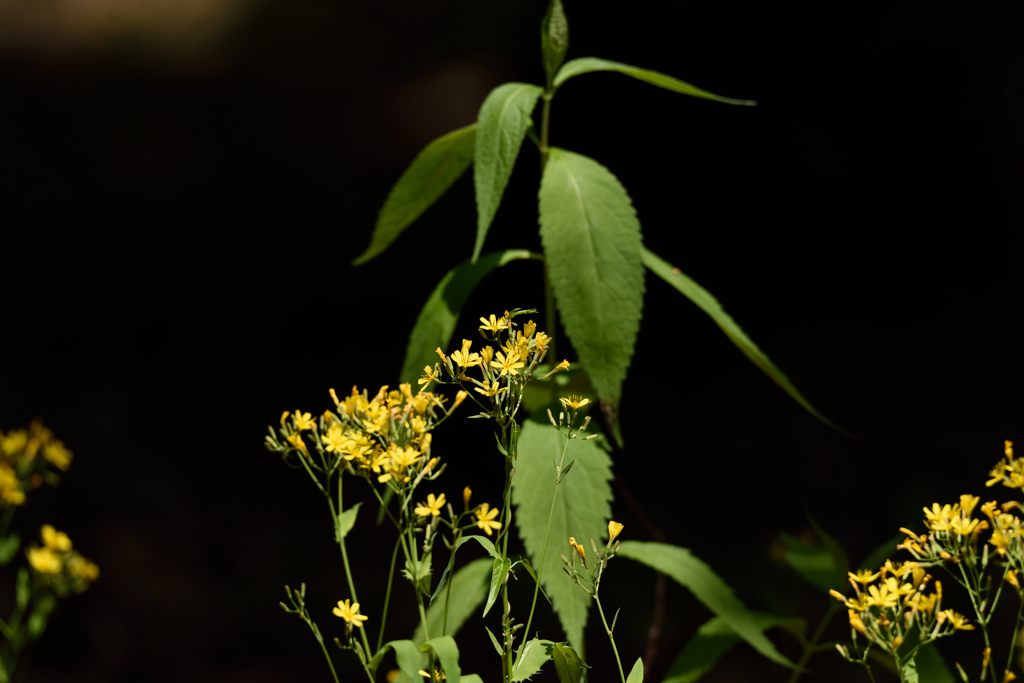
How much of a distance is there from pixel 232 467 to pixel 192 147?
1.28 meters

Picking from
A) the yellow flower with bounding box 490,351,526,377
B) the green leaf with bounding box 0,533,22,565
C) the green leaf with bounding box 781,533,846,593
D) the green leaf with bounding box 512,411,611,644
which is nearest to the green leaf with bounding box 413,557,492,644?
the green leaf with bounding box 512,411,611,644

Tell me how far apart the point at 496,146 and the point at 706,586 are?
28.5 inches

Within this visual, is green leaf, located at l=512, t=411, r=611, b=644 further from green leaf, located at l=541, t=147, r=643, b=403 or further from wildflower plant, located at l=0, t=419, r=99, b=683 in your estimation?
wildflower plant, located at l=0, t=419, r=99, b=683

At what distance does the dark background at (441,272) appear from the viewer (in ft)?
7.62

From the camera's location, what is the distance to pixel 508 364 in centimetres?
69

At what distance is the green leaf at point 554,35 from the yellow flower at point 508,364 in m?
0.61

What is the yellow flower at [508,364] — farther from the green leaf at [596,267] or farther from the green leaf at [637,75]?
the green leaf at [637,75]

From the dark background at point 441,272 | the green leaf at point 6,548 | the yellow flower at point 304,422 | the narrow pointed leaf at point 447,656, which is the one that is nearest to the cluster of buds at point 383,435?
the yellow flower at point 304,422

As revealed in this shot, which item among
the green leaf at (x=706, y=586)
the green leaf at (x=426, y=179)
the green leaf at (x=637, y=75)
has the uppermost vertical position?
the green leaf at (x=637, y=75)

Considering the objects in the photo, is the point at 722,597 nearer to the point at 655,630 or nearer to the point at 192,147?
the point at 655,630

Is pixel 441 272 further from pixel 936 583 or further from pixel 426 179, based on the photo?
pixel 936 583

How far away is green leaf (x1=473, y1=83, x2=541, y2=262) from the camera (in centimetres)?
97

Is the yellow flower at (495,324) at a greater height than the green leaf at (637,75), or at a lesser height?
lesser

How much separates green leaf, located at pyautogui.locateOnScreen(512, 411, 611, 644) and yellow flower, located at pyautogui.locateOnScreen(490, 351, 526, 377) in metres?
0.26
